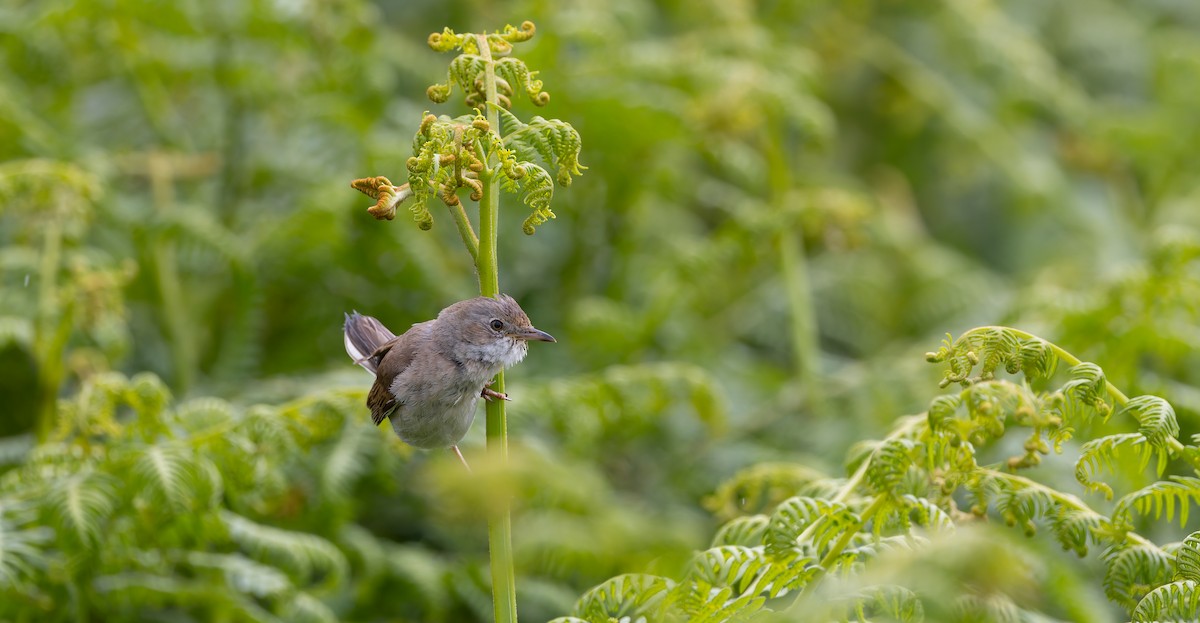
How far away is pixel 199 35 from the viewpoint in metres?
4.88

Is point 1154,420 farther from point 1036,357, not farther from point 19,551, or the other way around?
point 19,551

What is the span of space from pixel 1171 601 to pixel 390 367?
1.43 m

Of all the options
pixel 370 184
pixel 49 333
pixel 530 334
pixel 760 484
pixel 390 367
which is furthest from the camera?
pixel 49 333

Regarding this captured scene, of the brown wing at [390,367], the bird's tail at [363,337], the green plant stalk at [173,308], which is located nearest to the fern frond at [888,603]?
the brown wing at [390,367]

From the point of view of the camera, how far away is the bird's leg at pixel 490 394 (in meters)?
1.99

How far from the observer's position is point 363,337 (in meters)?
2.63

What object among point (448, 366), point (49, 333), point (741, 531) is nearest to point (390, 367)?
point (448, 366)

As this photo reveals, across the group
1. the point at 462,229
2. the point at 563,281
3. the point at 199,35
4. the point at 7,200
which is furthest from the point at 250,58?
the point at 462,229

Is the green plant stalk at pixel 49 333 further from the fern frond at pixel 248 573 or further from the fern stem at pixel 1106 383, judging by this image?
the fern stem at pixel 1106 383

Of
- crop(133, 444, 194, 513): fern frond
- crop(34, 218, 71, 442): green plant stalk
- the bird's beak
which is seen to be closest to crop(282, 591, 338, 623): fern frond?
crop(133, 444, 194, 513): fern frond

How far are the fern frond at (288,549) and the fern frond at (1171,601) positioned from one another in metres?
2.01

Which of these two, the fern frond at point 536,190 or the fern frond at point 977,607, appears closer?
the fern frond at point 977,607

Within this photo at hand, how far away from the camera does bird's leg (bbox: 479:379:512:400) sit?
1.99 metres

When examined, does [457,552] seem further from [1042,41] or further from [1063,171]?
[1042,41]
